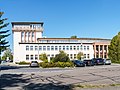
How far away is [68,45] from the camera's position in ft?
297

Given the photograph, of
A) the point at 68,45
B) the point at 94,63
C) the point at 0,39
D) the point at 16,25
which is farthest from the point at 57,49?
the point at 0,39

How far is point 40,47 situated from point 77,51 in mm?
12630

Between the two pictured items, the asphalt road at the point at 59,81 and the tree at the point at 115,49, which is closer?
the asphalt road at the point at 59,81

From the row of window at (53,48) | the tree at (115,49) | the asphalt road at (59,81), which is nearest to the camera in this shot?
the asphalt road at (59,81)

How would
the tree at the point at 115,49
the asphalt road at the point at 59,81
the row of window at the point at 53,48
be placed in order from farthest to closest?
the row of window at the point at 53,48 < the tree at the point at 115,49 < the asphalt road at the point at 59,81

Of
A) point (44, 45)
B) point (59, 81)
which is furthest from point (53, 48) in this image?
point (59, 81)

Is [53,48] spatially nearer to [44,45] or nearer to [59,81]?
[44,45]

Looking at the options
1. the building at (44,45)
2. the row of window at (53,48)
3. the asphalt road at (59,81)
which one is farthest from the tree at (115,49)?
the asphalt road at (59,81)

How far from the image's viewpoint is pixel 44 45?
88.2 meters

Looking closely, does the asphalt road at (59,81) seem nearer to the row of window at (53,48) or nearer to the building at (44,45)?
the building at (44,45)

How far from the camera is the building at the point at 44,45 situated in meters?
86.8

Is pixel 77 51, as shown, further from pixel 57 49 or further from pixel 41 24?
pixel 41 24

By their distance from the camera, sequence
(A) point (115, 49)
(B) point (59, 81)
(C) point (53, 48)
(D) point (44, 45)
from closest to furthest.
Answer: (B) point (59, 81), (A) point (115, 49), (D) point (44, 45), (C) point (53, 48)

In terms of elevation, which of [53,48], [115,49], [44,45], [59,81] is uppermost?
[44,45]
